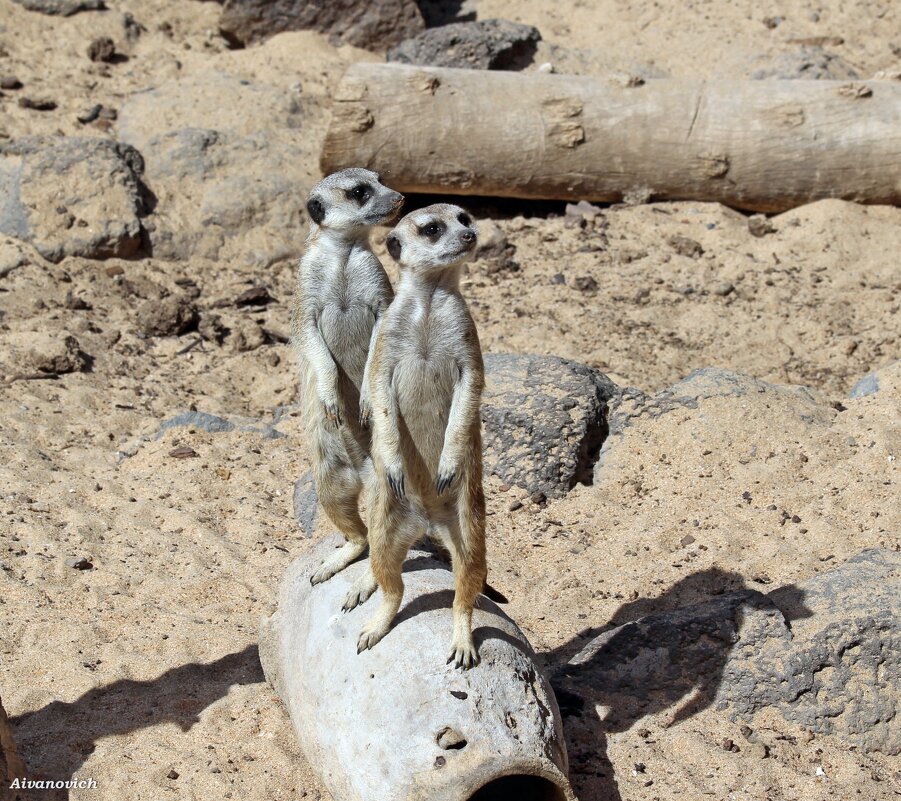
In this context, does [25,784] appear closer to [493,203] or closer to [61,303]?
[61,303]

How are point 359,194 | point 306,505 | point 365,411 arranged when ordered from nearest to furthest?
point 365,411 → point 359,194 → point 306,505

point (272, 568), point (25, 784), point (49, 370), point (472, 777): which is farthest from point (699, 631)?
point (49, 370)

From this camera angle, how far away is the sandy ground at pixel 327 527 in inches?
154

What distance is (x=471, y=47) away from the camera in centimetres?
868

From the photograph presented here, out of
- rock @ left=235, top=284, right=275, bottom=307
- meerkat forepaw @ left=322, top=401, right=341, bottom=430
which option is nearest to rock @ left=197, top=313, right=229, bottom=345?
rock @ left=235, top=284, right=275, bottom=307

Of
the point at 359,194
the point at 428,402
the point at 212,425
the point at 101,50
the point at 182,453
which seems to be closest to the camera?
the point at 428,402

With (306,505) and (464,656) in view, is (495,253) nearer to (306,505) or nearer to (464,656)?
(306,505)

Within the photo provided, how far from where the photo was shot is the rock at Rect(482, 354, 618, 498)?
211 inches

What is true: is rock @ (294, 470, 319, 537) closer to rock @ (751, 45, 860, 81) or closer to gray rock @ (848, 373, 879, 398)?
gray rock @ (848, 373, 879, 398)

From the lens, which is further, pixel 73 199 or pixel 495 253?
pixel 495 253

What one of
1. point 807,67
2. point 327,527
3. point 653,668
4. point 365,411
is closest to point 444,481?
point 365,411

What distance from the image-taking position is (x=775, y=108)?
25.1 ft

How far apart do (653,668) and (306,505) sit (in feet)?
6.42

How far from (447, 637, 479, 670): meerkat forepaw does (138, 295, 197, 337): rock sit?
3.97 metres
